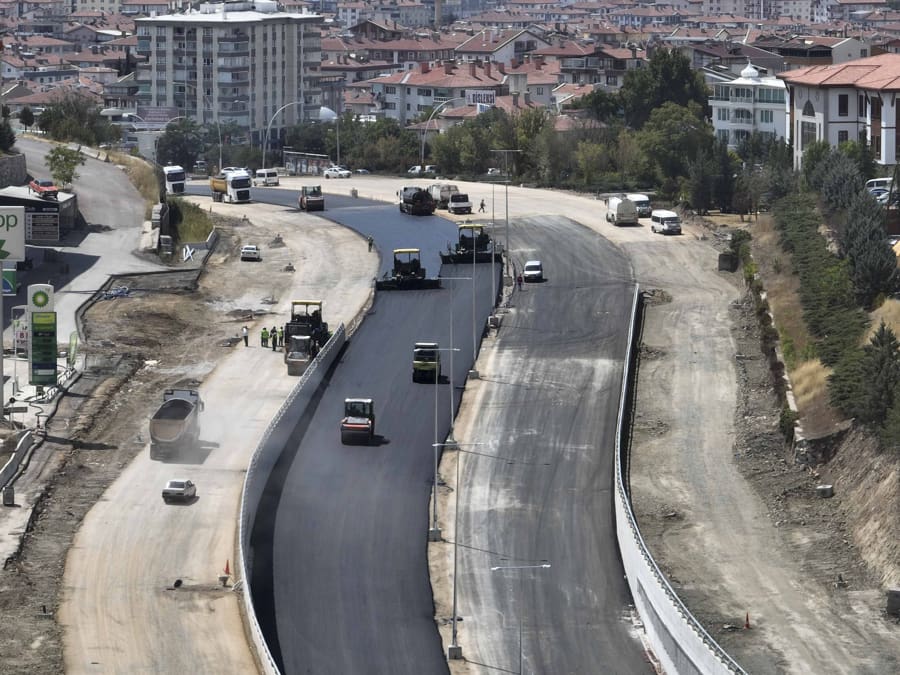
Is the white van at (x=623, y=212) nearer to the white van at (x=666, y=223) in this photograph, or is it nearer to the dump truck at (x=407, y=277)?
the white van at (x=666, y=223)

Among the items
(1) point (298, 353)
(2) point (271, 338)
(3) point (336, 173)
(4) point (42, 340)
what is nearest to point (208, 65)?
(3) point (336, 173)

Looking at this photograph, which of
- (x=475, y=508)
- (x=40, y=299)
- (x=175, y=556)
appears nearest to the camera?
(x=175, y=556)

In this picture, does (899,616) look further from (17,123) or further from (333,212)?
(17,123)

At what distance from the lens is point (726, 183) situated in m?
113

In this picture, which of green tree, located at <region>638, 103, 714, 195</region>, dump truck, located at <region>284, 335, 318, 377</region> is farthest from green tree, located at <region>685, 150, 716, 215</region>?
dump truck, located at <region>284, 335, 318, 377</region>

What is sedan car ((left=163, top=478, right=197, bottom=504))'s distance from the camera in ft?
191

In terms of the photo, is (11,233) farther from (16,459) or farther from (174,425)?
(174,425)

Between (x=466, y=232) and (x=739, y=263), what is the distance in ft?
49.1

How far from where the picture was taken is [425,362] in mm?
72250

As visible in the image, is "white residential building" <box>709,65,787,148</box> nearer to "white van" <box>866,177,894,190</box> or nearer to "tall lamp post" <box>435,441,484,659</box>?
"white van" <box>866,177,894,190</box>

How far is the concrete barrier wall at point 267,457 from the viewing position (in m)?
46.8

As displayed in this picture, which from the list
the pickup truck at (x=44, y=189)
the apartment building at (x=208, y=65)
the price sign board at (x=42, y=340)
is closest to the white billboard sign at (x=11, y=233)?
the price sign board at (x=42, y=340)

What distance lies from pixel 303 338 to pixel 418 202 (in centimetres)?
4036

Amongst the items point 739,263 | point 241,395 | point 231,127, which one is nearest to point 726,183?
point 739,263
